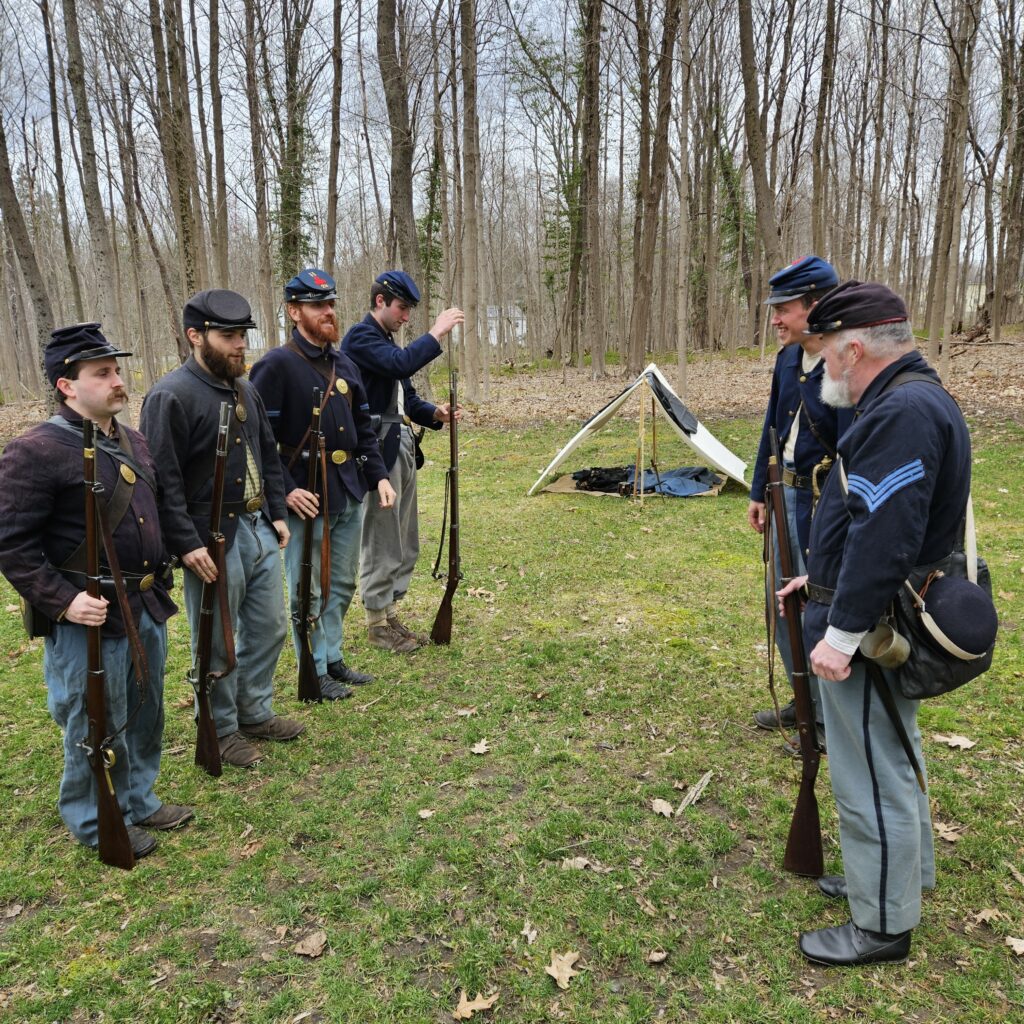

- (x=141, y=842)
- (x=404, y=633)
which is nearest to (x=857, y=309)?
(x=141, y=842)

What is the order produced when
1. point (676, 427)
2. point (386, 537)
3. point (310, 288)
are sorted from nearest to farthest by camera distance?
point (310, 288) → point (386, 537) → point (676, 427)

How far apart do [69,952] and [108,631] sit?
1.21m

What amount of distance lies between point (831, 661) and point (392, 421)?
364 cm

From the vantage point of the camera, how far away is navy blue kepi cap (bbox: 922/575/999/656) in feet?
7.48

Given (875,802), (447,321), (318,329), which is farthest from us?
(447,321)

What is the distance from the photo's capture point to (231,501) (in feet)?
12.2

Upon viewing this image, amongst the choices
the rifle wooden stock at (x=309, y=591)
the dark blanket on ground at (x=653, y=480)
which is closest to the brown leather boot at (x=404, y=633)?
the rifle wooden stock at (x=309, y=591)

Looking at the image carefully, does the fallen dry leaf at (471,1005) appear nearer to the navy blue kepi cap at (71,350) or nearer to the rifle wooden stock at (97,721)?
the rifle wooden stock at (97,721)

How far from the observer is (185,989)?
2.62m

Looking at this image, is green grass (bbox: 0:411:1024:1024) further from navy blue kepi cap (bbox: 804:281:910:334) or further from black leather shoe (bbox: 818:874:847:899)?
navy blue kepi cap (bbox: 804:281:910:334)

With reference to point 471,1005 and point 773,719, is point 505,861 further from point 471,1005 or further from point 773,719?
point 773,719

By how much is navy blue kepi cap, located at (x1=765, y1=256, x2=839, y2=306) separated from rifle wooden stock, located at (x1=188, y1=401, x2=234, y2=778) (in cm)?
275

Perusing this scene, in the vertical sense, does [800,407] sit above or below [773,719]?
above

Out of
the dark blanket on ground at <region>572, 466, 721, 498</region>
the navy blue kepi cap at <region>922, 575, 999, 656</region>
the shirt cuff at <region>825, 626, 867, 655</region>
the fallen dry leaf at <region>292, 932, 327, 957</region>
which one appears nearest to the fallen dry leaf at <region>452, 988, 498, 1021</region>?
the fallen dry leaf at <region>292, 932, 327, 957</region>
